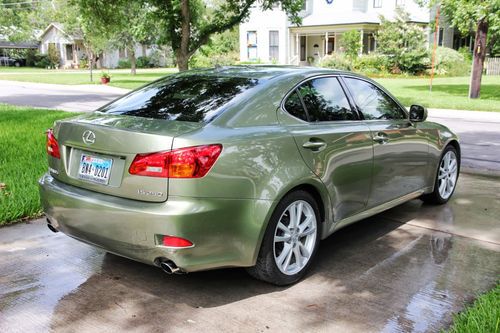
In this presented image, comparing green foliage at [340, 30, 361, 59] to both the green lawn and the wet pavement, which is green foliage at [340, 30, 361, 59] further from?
the wet pavement

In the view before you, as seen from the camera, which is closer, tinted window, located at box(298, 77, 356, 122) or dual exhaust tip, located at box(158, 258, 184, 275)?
dual exhaust tip, located at box(158, 258, 184, 275)

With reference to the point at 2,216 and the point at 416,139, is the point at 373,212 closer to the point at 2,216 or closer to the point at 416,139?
the point at 416,139

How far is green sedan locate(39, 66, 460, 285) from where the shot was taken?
3.33 meters

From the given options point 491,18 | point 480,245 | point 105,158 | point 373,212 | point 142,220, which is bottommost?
point 480,245

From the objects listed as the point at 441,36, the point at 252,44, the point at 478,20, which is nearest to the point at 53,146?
the point at 478,20

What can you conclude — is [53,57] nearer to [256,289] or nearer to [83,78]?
[83,78]

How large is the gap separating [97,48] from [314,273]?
32.4m

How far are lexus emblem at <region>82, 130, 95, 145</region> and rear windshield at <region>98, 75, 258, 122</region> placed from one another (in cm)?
38

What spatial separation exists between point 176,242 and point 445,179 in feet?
12.4

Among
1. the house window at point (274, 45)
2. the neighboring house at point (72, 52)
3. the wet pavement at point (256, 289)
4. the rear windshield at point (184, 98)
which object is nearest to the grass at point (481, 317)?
the wet pavement at point (256, 289)

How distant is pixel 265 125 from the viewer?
3.78m

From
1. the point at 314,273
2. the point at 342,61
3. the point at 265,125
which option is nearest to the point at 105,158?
the point at 265,125

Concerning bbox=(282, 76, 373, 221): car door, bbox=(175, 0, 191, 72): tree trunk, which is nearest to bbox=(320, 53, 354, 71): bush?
bbox=(175, 0, 191, 72): tree trunk

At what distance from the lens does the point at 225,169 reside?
3393 mm
